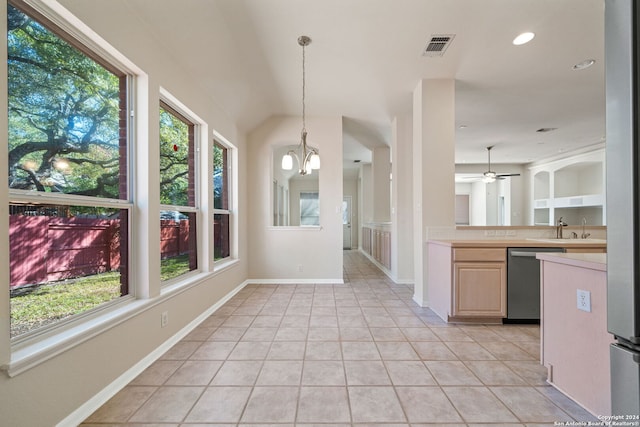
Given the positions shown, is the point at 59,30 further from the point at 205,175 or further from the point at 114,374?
the point at 114,374

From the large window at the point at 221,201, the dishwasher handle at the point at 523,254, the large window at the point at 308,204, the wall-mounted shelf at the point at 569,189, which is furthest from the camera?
the large window at the point at 308,204

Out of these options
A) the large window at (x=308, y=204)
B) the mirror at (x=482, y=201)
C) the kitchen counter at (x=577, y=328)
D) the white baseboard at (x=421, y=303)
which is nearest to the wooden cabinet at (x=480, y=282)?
the white baseboard at (x=421, y=303)

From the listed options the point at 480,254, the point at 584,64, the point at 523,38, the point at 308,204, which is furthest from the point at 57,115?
the point at 308,204

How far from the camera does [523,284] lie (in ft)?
9.62

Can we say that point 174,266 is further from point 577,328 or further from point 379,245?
point 379,245

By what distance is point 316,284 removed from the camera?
15.7ft

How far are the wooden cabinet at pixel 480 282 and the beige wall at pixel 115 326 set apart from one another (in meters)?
2.73

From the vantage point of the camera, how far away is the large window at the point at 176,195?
2.64 m

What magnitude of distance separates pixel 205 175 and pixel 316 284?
8.28 feet

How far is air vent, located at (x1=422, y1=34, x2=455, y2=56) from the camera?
2.74 m

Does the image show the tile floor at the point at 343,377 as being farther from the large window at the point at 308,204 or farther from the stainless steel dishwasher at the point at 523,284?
the large window at the point at 308,204

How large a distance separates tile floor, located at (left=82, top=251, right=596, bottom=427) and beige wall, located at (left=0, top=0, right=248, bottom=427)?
173 mm

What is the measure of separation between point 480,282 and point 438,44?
2.45 metres

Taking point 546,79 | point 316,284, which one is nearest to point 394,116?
point 546,79
